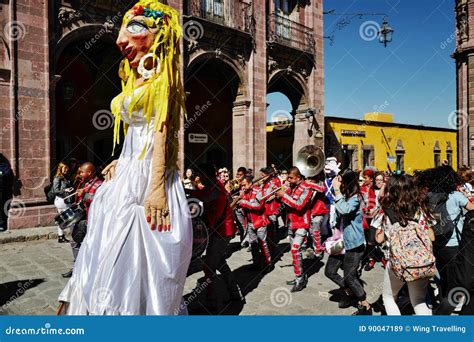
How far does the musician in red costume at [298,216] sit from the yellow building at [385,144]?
1437 cm

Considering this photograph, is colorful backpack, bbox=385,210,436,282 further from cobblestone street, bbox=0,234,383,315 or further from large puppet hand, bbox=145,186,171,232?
large puppet hand, bbox=145,186,171,232

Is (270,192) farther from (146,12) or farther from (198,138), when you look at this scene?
(198,138)

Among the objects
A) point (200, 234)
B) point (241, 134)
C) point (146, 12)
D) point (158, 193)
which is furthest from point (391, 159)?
point (158, 193)

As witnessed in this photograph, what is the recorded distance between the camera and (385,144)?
24578mm

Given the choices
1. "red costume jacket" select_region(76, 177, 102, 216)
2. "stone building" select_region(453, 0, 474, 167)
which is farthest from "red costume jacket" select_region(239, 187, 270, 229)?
"stone building" select_region(453, 0, 474, 167)

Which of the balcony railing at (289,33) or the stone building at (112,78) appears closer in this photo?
the stone building at (112,78)

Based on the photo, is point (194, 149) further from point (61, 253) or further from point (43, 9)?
point (61, 253)

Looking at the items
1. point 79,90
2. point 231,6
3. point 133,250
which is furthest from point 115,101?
point 79,90

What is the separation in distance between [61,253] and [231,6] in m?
10.3

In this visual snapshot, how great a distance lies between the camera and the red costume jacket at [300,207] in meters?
5.25

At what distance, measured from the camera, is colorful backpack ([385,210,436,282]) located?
3.12m

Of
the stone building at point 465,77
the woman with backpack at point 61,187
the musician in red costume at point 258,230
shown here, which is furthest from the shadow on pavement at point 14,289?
the stone building at point 465,77

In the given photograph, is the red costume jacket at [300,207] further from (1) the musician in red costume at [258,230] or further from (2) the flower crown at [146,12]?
(2) the flower crown at [146,12]

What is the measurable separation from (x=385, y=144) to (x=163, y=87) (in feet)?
80.4
